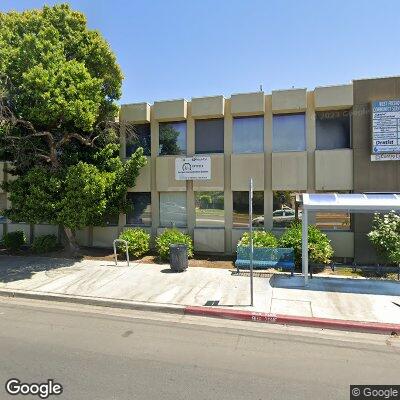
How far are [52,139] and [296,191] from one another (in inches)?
373

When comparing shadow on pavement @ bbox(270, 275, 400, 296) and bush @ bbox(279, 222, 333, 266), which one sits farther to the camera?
bush @ bbox(279, 222, 333, 266)

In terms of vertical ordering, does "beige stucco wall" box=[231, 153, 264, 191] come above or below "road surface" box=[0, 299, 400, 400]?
above

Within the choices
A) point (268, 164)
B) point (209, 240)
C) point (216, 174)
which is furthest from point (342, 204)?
point (209, 240)

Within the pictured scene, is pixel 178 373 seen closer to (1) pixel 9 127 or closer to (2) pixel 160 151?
(1) pixel 9 127

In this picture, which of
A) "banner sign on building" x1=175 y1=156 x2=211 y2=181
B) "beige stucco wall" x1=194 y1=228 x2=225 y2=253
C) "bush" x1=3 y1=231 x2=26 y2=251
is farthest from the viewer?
"bush" x1=3 y1=231 x2=26 y2=251

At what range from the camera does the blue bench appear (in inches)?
458

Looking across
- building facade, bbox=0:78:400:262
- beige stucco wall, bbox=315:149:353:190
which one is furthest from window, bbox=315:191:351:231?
beige stucco wall, bbox=315:149:353:190

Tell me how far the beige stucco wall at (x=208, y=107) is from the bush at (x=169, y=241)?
4.93 meters

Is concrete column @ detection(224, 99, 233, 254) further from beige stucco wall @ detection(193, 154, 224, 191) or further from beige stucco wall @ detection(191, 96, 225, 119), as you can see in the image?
beige stucco wall @ detection(191, 96, 225, 119)

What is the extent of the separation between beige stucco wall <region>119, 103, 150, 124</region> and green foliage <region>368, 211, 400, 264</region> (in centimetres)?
1002

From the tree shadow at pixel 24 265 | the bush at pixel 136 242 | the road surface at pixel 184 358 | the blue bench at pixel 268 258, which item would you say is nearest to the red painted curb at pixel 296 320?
the road surface at pixel 184 358

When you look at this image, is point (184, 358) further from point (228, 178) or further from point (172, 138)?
point (172, 138)

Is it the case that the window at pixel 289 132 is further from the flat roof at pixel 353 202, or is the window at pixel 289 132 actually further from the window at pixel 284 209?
the flat roof at pixel 353 202

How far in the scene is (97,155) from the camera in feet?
48.0
